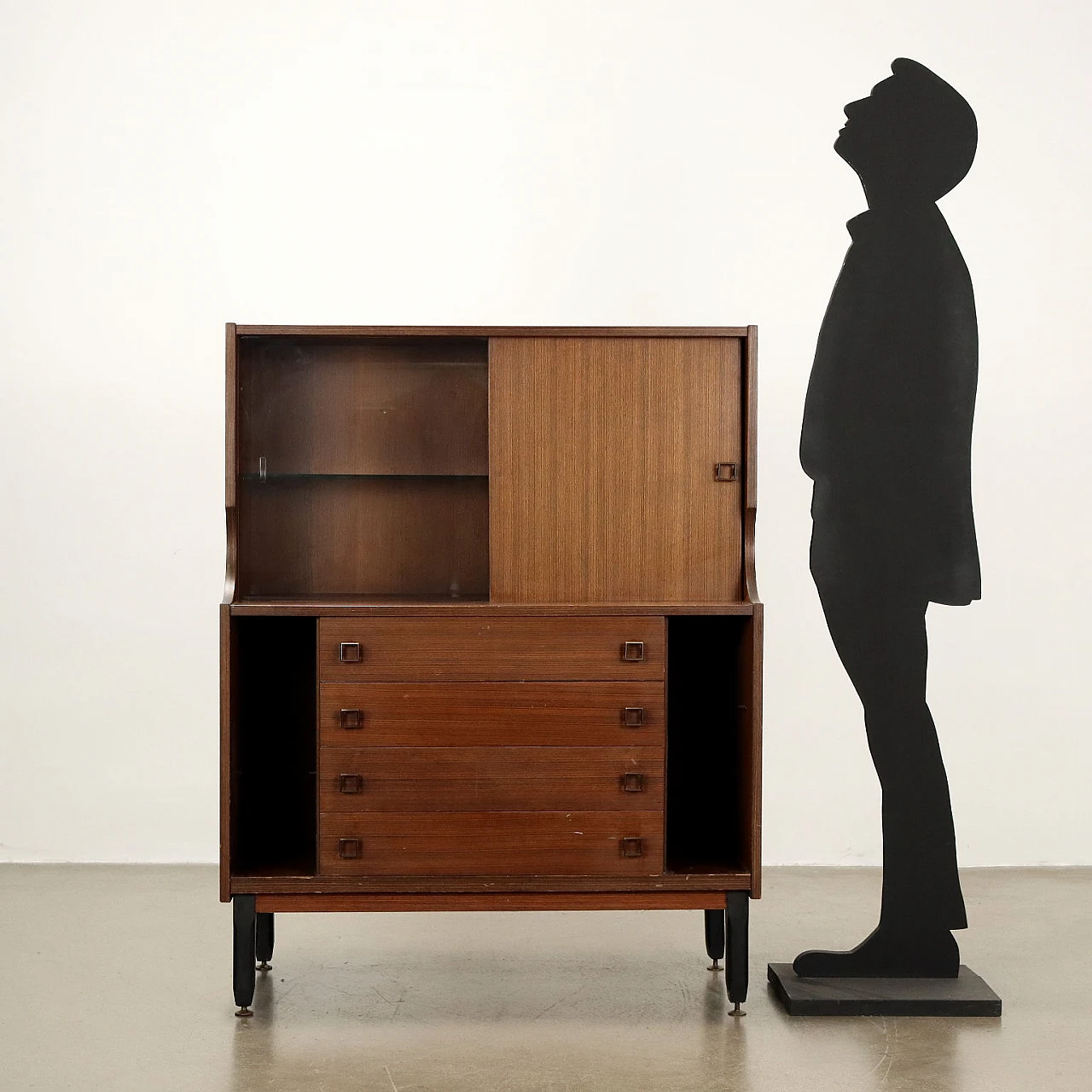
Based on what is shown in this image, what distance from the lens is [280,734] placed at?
11.7 feet

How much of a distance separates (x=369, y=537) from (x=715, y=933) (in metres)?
1.48

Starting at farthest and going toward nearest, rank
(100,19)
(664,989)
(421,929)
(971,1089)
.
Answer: (100,19) < (421,929) < (664,989) < (971,1089)

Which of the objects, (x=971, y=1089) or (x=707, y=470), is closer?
(x=971, y=1089)

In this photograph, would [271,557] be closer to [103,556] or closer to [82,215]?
[103,556]

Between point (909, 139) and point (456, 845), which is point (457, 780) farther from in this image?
point (909, 139)

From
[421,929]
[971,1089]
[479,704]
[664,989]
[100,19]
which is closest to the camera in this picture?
[971,1089]

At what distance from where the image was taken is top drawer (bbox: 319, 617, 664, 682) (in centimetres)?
311

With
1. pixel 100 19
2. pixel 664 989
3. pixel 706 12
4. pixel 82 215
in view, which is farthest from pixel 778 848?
pixel 100 19

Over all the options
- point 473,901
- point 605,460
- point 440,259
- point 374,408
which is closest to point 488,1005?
point 473,901

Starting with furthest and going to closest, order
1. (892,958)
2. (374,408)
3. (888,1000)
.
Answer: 1. (374,408)
2. (892,958)
3. (888,1000)

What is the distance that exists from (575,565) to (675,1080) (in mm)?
1231

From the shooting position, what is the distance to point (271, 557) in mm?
3441

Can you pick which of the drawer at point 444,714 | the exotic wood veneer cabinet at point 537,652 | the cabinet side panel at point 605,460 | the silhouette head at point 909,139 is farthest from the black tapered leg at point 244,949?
the silhouette head at point 909,139

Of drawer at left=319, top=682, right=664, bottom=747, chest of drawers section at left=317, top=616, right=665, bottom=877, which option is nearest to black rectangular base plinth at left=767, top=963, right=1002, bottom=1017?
chest of drawers section at left=317, top=616, right=665, bottom=877
